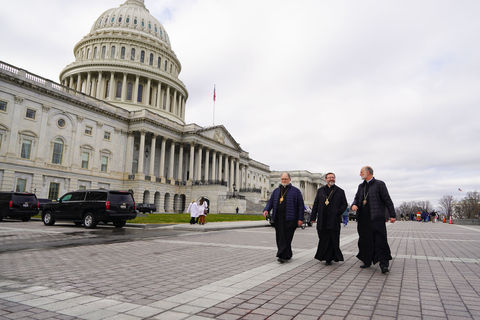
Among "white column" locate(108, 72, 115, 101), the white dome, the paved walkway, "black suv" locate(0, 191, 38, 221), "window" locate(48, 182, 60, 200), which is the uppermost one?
the white dome

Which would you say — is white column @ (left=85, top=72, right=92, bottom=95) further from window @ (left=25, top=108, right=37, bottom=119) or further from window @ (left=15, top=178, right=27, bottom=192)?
window @ (left=15, top=178, right=27, bottom=192)

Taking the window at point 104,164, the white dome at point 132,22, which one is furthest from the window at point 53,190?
the white dome at point 132,22

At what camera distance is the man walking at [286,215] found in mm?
7691

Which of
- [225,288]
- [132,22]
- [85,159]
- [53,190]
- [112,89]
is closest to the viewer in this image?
[225,288]

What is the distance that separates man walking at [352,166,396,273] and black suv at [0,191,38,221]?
76.4 feet

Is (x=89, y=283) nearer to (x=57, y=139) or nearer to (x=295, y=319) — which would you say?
(x=295, y=319)

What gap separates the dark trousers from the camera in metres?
7.64

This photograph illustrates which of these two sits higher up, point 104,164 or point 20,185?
point 104,164

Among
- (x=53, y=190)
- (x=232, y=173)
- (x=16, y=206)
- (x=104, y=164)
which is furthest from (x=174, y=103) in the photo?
(x=16, y=206)

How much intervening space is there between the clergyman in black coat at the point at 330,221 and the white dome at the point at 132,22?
242 feet

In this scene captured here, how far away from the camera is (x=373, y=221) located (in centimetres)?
737

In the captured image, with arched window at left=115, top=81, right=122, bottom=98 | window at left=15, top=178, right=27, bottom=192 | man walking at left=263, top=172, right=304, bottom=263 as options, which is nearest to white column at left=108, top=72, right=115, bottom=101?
arched window at left=115, top=81, right=122, bottom=98

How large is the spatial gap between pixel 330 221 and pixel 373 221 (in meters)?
0.94

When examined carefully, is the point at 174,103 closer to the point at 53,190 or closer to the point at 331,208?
the point at 53,190
